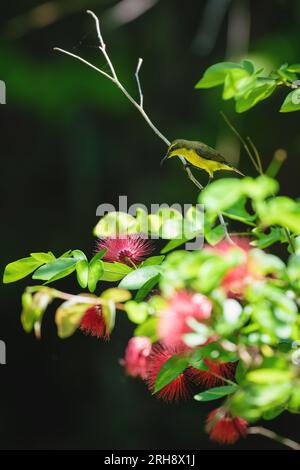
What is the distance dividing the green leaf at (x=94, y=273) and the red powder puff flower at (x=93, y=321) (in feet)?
0.09

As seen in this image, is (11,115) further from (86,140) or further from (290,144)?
(290,144)

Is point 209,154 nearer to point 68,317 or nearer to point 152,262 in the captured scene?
point 152,262

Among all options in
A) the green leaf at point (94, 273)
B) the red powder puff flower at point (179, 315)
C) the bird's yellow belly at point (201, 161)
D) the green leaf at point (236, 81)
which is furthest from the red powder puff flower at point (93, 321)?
the bird's yellow belly at point (201, 161)

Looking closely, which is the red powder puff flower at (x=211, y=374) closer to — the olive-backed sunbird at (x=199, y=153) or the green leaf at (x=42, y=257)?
the green leaf at (x=42, y=257)

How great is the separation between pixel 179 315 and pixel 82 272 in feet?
0.91

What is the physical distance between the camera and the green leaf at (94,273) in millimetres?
1098

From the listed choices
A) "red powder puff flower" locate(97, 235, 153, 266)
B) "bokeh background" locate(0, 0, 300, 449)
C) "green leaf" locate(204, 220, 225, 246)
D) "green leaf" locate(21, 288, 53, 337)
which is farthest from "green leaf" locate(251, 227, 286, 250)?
"bokeh background" locate(0, 0, 300, 449)

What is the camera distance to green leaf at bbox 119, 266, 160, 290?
3.54 ft

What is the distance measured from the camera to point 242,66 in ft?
3.93

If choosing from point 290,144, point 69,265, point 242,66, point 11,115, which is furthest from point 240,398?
point 11,115

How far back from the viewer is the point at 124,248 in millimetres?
1229

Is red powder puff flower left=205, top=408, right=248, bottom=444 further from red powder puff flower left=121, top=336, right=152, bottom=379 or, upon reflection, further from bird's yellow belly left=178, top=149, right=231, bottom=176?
bird's yellow belly left=178, top=149, right=231, bottom=176

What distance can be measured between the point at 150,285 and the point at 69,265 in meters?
0.13

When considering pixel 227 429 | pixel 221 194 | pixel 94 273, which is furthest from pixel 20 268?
pixel 221 194
